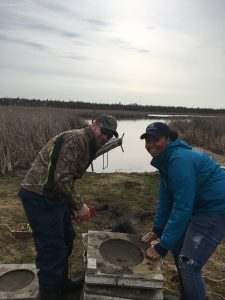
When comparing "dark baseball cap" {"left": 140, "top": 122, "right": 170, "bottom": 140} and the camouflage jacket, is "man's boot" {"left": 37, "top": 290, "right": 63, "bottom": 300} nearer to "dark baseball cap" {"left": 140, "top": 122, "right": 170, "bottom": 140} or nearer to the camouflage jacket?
the camouflage jacket

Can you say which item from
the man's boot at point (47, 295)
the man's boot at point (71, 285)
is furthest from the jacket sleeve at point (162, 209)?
the man's boot at point (47, 295)

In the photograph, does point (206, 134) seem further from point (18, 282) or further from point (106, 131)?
point (106, 131)

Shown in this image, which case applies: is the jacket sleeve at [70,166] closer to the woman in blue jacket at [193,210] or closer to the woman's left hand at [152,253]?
the woman in blue jacket at [193,210]

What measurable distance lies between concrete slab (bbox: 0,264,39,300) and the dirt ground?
820 millimetres

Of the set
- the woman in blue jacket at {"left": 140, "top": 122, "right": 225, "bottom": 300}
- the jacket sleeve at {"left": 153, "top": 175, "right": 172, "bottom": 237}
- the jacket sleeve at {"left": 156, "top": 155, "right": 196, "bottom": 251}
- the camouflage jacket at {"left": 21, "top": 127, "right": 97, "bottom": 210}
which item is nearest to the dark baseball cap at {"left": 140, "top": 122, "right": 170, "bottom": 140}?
the woman in blue jacket at {"left": 140, "top": 122, "right": 225, "bottom": 300}

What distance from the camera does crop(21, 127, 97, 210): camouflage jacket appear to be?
341 centimetres

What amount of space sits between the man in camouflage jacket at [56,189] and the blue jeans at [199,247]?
3.38 ft

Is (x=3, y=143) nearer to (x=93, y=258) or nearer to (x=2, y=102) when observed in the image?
(x=93, y=258)

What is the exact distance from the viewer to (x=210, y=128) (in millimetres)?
24281

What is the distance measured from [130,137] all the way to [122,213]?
878 inches

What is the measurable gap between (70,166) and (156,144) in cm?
83

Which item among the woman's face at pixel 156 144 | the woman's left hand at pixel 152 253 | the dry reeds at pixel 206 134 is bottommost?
the dry reeds at pixel 206 134

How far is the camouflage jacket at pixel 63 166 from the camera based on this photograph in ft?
11.2

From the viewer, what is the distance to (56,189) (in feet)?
11.4
